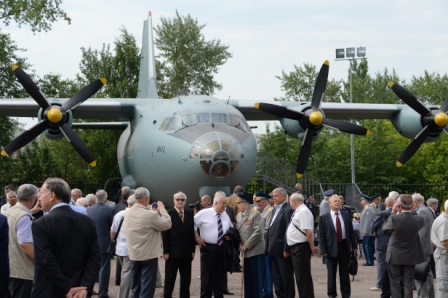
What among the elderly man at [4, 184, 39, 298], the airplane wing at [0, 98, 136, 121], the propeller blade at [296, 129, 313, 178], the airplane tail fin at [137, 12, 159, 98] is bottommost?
the elderly man at [4, 184, 39, 298]

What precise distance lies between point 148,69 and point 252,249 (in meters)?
14.6

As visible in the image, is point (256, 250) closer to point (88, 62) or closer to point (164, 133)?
point (164, 133)

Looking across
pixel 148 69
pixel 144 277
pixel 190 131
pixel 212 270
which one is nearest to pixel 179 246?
pixel 212 270

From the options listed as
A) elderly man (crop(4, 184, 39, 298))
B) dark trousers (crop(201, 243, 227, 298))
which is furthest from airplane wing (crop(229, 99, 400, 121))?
elderly man (crop(4, 184, 39, 298))

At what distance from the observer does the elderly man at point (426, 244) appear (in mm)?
9930

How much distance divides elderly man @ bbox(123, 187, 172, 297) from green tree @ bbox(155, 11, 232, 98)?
1578 inches

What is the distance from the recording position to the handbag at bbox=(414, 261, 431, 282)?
9.53m

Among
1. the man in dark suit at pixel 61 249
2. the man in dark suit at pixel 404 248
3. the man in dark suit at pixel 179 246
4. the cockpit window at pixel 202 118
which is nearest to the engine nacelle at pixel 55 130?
the cockpit window at pixel 202 118

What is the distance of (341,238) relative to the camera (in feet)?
35.0

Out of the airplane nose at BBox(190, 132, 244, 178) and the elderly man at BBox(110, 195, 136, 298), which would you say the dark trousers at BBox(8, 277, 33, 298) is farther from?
the airplane nose at BBox(190, 132, 244, 178)

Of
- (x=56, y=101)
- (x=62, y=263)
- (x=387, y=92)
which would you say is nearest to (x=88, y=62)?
(x=56, y=101)

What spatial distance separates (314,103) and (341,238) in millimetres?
7326

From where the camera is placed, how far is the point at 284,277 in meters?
10.1

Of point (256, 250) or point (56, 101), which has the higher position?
point (56, 101)
